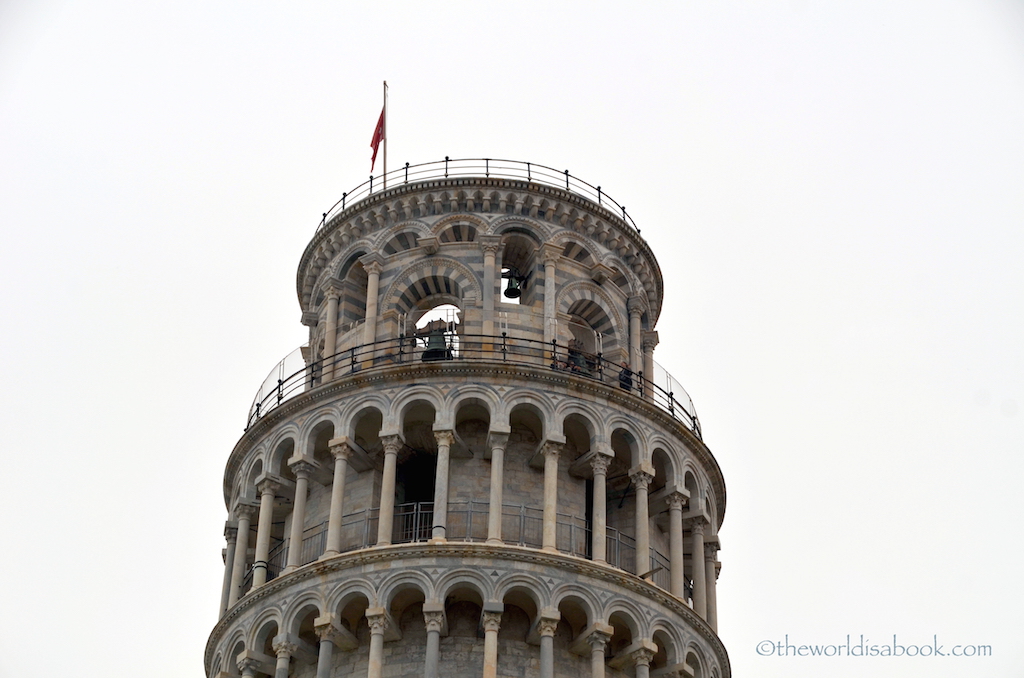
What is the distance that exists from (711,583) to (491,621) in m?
10.1

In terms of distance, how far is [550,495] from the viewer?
4797cm

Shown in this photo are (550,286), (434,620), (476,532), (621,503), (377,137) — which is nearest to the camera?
(434,620)

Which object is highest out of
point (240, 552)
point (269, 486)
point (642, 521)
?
point (269, 486)

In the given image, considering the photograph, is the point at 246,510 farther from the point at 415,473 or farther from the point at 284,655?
the point at 284,655

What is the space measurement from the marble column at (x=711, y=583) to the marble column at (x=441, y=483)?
9703 millimetres

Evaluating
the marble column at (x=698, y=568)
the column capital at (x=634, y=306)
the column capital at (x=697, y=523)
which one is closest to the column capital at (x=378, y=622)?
the marble column at (x=698, y=568)

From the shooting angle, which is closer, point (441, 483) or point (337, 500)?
point (441, 483)

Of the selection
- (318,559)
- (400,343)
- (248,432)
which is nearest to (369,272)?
(400,343)

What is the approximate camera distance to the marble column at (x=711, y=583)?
51.3 m

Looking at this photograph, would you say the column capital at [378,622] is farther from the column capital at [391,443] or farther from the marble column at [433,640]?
the column capital at [391,443]

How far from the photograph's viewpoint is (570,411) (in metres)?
49.7

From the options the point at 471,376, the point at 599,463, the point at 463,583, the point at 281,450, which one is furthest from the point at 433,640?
the point at 281,450

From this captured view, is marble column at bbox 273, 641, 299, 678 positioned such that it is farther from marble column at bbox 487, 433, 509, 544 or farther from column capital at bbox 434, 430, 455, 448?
column capital at bbox 434, 430, 455, 448

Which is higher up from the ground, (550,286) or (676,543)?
(550,286)
